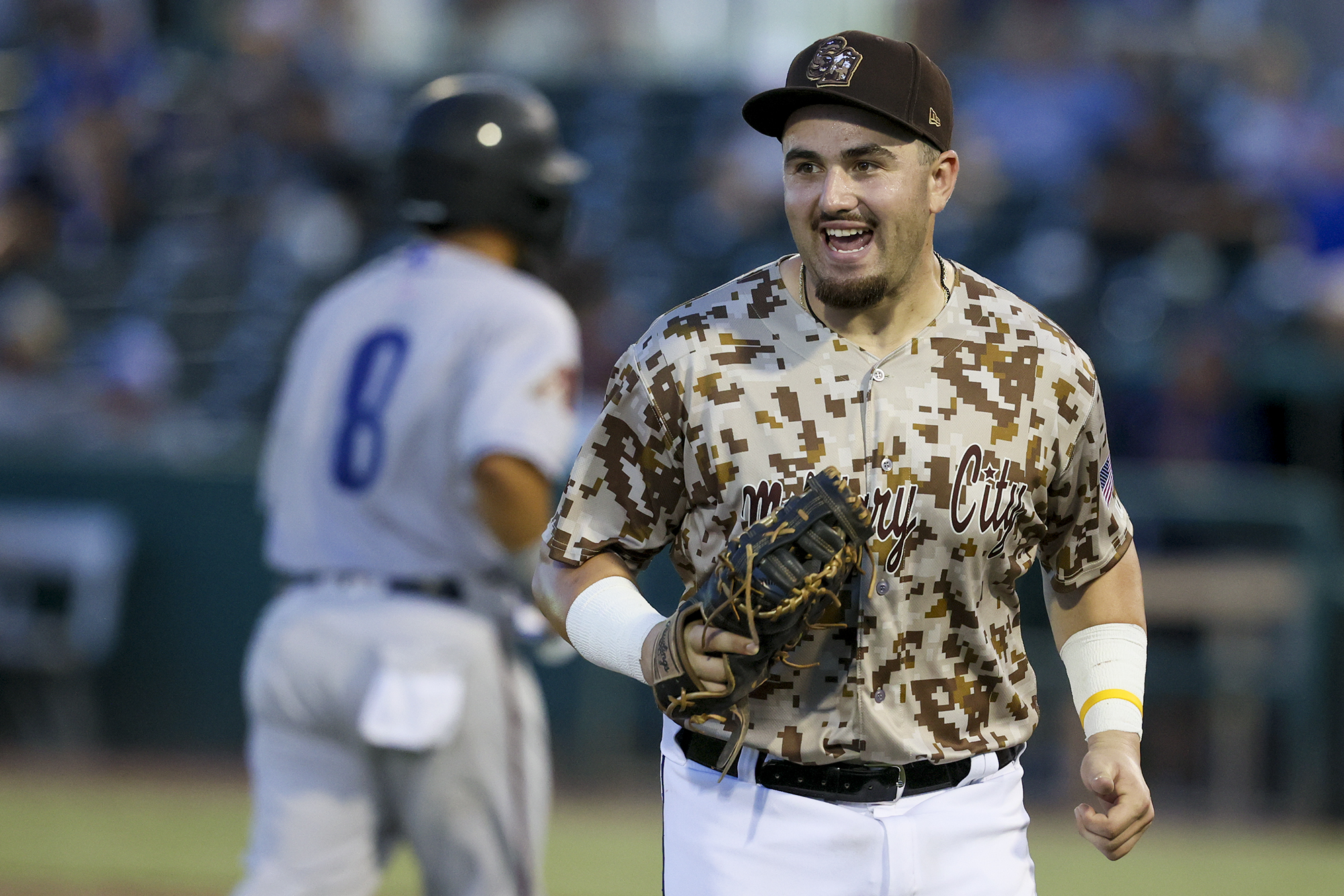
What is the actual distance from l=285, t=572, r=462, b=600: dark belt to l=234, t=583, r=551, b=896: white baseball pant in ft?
0.06

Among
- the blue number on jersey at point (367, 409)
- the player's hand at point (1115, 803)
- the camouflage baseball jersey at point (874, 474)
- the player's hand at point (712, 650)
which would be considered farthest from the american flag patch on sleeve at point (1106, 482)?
the blue number on jersey at point (367, 409)

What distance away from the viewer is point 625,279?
444 inches

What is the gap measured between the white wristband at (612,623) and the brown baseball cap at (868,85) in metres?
0.85

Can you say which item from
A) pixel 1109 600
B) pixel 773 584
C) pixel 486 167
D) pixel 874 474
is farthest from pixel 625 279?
pixel 773 584

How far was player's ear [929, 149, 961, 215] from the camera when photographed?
285 centimetres

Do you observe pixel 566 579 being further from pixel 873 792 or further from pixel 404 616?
pixel 404 616

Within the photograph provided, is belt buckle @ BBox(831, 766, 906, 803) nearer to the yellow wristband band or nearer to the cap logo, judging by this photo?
the yellow wristband band

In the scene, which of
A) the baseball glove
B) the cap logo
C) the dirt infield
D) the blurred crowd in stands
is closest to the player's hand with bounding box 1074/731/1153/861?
the baseball glove

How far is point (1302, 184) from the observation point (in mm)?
9992

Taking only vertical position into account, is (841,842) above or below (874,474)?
below

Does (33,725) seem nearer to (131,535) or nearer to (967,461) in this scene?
(131,535)

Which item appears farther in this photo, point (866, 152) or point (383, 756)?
point (383, 756)

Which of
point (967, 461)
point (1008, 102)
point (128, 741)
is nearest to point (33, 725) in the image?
point (128, 741)

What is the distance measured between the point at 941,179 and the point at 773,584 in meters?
0.85
